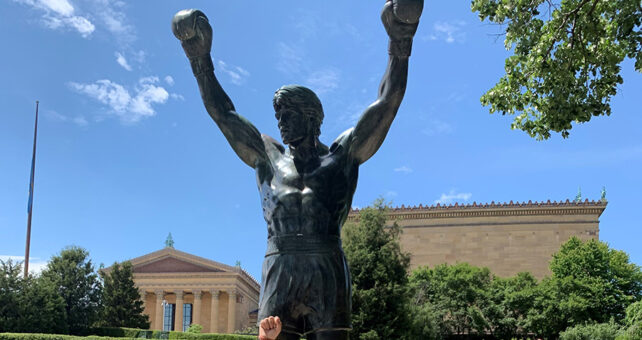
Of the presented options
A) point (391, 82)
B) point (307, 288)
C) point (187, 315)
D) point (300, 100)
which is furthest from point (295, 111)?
point (187, 315)

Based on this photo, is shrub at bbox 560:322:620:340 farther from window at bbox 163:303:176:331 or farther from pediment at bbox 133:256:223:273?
window at bbox 163:303:176:331

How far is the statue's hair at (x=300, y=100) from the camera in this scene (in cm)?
328

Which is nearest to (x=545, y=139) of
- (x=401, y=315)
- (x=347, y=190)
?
(x=347, y=190)

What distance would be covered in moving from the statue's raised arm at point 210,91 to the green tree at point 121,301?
40.5 m

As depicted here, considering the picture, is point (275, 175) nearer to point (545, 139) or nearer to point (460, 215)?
point (545, 139)

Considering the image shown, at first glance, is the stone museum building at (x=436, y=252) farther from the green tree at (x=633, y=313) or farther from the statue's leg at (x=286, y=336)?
the statue's leg at (x=286, y=336)

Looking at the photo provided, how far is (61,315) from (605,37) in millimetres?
32979

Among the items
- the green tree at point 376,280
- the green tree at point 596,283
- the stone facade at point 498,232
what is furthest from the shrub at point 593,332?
the stone facade at point 498,232

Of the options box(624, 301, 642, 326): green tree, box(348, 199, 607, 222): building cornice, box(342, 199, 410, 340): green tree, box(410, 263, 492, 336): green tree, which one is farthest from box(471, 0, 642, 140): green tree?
box(348, 199, 607, 222): building cornice

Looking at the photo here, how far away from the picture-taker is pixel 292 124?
329cm

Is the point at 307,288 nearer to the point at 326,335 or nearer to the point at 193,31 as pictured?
the point at 326,335

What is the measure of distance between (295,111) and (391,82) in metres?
0.58

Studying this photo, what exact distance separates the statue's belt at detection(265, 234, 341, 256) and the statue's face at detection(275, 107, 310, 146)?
1.77 ft

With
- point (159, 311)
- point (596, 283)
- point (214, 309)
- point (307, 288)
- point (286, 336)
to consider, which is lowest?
point (159, 311)
